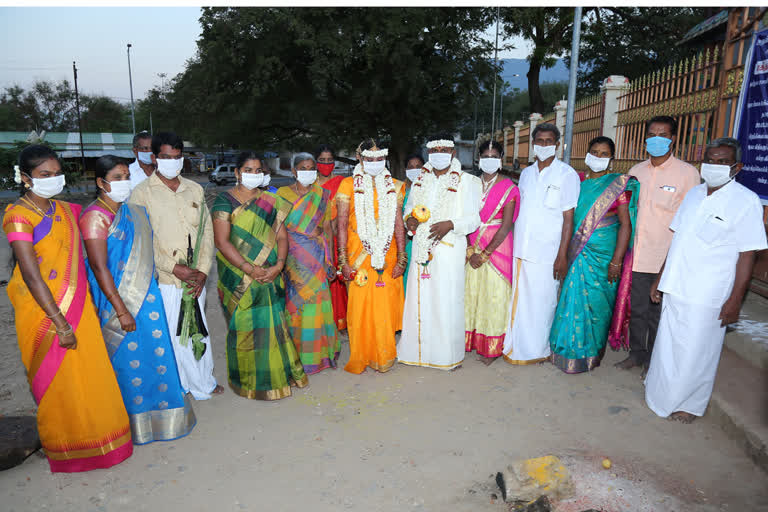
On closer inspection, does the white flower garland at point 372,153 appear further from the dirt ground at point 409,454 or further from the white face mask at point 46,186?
the white face mask at point 46,186

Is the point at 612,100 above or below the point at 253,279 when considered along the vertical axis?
above

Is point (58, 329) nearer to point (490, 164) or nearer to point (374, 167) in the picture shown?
point (374, 167)

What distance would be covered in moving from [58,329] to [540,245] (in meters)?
3.62

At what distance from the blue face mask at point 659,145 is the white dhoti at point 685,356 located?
127 centimetres

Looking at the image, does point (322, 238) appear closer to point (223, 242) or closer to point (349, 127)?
point (223, 242)

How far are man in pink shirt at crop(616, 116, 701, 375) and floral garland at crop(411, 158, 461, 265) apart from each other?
163 centimetres

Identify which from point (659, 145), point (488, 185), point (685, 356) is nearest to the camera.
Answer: point (685, 356)

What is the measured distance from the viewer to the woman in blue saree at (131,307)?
10.2 feet

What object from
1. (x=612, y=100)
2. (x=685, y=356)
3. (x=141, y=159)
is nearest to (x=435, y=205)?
(x=685, y=356)

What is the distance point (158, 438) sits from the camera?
346 cm

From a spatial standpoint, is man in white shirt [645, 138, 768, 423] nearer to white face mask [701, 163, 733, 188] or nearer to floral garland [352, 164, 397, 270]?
white face mask [701, 163, 733, 188]

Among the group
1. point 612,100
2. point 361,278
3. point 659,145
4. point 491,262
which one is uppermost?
point 612,100

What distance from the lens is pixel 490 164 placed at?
453 centimetres

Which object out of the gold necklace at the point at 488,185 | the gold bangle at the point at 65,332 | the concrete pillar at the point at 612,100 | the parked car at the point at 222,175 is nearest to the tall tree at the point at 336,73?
the concrete pillar at the point at 612,100
